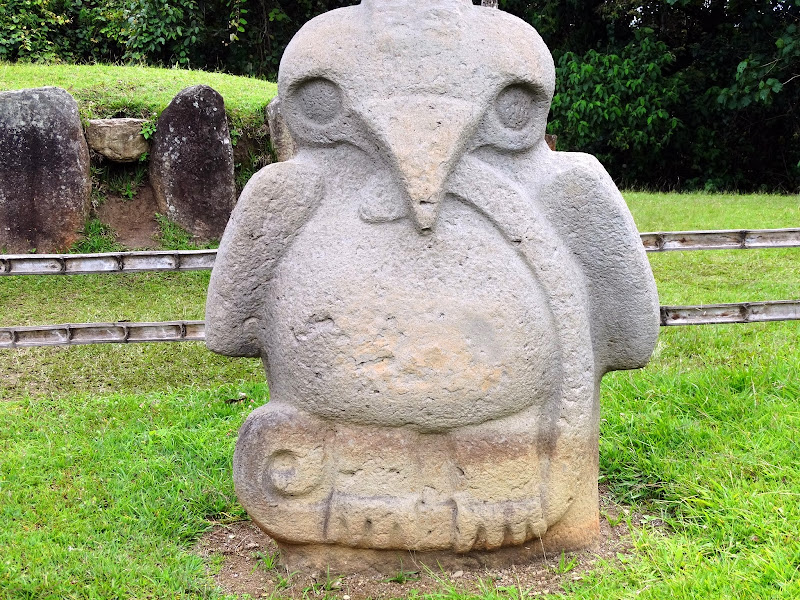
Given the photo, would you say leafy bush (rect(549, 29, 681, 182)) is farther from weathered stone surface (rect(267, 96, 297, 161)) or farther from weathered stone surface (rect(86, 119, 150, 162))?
weathered stone surface (rect(86, 119, 150, 162))

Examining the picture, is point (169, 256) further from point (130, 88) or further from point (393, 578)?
point (130, 88)

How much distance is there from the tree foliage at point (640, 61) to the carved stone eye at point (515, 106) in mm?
8861

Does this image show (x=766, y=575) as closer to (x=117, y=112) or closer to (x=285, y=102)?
(x=285, y=102)

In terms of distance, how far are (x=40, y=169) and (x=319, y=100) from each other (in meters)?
4.18

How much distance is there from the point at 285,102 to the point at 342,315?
63cm

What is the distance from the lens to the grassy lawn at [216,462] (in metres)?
2.57

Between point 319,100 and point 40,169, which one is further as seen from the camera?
point 40,169

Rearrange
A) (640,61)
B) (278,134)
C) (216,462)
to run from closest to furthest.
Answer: (216,462) → (278,134) → (640,61)

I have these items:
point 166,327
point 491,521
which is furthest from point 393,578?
point 166,327

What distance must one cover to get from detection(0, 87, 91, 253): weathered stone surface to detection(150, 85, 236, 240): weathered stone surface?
56cm

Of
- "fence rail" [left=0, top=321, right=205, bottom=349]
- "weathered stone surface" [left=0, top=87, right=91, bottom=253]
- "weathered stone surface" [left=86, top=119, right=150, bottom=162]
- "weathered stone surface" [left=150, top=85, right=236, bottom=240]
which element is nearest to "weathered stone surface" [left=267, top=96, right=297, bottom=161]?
"weathered stone surface" [left=150, top=85, right=236, bottom=240]

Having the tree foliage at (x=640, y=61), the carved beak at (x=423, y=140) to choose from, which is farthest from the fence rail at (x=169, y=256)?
the tree foliage at (x=640, y=61)

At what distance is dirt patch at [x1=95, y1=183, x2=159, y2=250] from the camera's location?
6340 mm

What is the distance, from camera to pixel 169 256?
436 cm
